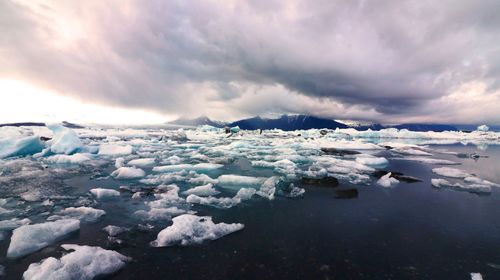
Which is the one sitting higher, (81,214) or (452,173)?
(452,173)

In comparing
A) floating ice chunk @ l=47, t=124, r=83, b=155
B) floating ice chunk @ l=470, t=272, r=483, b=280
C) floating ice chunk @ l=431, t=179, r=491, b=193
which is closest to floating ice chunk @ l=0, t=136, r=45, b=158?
floating ice chunk @ l=47, t=124, r=83, b=155

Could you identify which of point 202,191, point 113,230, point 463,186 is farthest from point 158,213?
point 463,186

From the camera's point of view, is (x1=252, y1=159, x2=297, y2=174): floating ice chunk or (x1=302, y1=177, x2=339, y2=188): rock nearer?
(x1=302, y1=177, x2=339, y2=188): rock

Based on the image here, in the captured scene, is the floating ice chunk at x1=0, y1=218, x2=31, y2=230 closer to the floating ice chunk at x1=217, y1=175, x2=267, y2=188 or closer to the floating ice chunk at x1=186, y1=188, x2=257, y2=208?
the floating ice chunk at x1=186, y1=188, x2=257, y2=208

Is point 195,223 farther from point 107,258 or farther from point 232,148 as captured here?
point 232,148

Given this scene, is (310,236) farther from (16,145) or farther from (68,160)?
(16,145)

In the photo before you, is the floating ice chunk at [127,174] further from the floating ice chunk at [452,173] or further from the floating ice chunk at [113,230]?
the floating ice chunk at [452,173]
